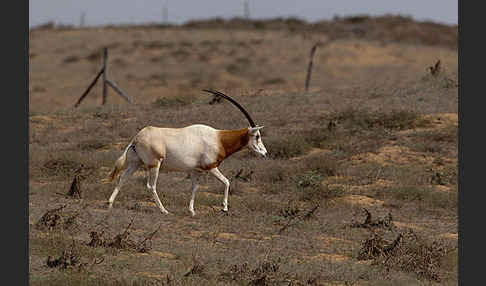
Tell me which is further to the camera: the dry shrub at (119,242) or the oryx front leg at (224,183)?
the oryx front leg at (224,183)

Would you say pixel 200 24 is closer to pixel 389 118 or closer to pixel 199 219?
pixel 389 118

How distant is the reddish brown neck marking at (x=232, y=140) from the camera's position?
37.3 ft

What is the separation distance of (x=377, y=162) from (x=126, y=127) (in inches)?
256

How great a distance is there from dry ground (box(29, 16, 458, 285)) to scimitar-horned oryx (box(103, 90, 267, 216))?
565 mm

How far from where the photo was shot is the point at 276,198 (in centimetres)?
1320

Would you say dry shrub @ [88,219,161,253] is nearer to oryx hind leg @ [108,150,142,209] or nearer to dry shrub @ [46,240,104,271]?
dry shrub @ [46,240,104,271]

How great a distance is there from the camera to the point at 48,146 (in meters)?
17.2

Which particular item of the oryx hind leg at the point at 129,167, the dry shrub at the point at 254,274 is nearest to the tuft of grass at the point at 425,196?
the oryx hind leg at the point at 129,167

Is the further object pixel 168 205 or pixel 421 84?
pixel 421 84

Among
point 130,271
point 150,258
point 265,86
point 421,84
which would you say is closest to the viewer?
point 130,271

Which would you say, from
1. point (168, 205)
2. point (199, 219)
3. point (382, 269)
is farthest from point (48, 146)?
point (382, 269)

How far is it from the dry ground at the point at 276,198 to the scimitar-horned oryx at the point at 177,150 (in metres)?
0.56

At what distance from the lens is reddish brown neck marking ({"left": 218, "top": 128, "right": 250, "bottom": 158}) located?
1138 cm

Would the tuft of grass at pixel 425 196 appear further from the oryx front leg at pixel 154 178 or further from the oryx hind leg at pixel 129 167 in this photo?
the oryx hind leg at pixel 129 167
